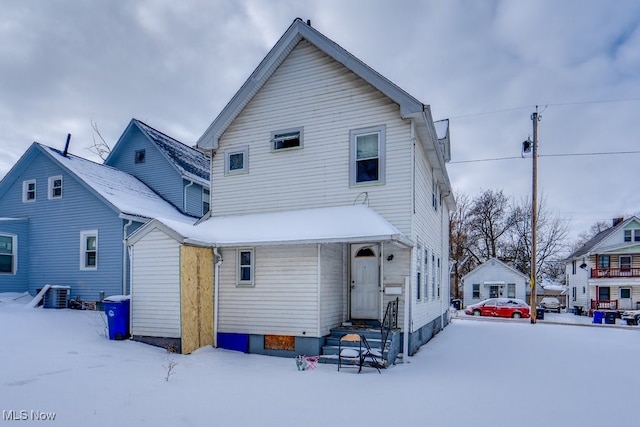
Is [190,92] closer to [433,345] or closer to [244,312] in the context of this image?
[244,312]

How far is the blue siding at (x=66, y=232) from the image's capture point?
48.3ft

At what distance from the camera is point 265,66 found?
1109cm

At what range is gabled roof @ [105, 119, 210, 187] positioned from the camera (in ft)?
61.0

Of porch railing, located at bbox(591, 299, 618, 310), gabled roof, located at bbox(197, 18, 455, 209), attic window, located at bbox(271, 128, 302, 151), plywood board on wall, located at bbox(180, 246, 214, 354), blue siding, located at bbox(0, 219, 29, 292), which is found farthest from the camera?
porch railing, located at bbox(591, 299, 618, 310)

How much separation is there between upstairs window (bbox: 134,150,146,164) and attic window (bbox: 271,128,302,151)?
11.1 metres

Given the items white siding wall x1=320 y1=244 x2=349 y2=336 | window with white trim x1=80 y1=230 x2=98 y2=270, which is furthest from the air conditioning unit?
white siding wall x1=320 y1=244 x2=349 y2=336

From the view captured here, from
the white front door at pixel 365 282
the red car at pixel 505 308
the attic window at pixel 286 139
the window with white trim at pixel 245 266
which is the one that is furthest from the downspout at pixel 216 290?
the red car at pixel 505 308

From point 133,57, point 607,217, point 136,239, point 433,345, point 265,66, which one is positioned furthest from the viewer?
point 607,217

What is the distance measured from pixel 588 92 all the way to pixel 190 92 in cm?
1967

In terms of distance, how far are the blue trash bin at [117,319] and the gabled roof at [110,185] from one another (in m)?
5.44

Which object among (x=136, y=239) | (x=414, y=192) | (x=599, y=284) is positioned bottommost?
(x=599, y=284)

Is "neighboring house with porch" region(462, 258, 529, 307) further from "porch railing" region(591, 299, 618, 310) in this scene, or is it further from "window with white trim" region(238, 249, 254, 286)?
"window with white trim" region(238, 249, 254, 286)

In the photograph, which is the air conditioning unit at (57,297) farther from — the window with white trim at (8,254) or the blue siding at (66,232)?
the window with white trim at (8,254)

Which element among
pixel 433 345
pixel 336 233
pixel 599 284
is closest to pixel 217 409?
pixel 336 233
